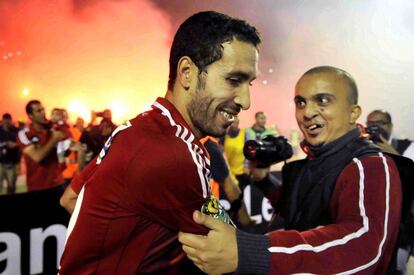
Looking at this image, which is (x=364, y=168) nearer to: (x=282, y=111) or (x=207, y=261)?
(x=207, y=261)

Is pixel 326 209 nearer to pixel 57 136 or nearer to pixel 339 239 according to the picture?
pixel 339 239

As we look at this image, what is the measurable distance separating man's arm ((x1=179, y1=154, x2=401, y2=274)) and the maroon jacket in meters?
0.09

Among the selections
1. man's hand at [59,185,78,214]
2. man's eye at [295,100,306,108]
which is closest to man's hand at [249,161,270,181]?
man's eye at [295,100,306,108]

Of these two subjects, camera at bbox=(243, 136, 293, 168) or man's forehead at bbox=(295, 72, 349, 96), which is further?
camera at bbox=(243, 136, 293, 168)

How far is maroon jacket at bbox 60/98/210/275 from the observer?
1.22 meters

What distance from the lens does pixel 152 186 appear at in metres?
1.21

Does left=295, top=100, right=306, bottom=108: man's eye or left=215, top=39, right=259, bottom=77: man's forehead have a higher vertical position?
left=215, top=39, right=259, bottom=77: man's forehead

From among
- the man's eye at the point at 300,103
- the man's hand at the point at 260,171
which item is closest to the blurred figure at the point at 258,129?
the man's hand at the point at 260,171

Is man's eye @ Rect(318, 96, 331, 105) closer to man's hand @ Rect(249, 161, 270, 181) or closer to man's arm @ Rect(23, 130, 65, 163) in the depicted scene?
man's hand @ Rect(249, 161, 270, 181)

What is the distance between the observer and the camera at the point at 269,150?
2.61 m

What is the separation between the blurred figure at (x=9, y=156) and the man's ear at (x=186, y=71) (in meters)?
6.27

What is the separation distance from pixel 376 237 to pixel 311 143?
825mm

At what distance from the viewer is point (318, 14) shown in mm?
9656

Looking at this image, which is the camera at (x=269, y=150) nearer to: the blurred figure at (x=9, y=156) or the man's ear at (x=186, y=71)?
the man's ear at (x=186, y=71)
